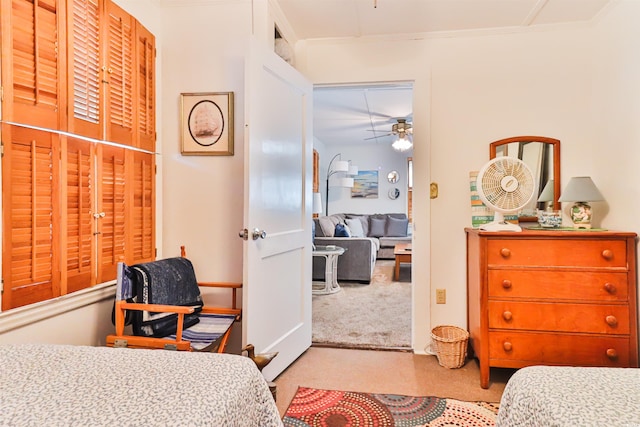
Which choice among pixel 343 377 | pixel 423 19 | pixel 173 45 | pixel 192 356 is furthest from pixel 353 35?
pixel 192 356

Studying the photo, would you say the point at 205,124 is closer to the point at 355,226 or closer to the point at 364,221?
the point at 355,226

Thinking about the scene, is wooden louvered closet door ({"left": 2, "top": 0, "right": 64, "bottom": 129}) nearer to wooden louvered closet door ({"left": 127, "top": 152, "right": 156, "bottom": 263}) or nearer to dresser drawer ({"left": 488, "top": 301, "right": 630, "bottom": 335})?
wooden louvered closet door ({"left": 127, "top": 152, "right": 156, "bottom": 263})

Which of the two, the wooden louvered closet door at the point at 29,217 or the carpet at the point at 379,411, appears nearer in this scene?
the wooden louvered closet door at the point at 29,217

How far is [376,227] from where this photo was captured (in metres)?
7.90

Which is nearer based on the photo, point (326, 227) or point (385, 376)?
point (385, 376)

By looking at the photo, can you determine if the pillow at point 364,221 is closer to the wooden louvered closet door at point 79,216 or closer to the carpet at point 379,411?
the carpet at point 379,411

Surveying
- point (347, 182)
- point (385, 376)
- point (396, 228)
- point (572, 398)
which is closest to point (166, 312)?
point (385, 376)

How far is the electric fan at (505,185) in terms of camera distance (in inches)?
98.0

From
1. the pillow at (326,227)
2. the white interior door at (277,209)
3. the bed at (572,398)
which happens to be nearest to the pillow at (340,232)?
the pillow at (326,227)

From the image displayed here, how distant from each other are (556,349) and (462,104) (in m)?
1.71

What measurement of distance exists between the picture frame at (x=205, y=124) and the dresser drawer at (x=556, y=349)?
6.62 feet

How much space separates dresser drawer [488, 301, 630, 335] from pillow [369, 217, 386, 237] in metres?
5.56

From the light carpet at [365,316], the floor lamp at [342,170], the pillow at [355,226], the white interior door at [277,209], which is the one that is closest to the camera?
the white interior door at [277,209]

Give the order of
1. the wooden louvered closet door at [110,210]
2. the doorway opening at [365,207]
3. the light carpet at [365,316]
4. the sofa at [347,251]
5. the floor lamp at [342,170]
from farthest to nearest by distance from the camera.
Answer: the floor lamp at [342,170]
the sofa at [347,251]
the doorway opening at [365,207]
the light carpet at [365,316]
the wooden louvered closet door at [110,210]
